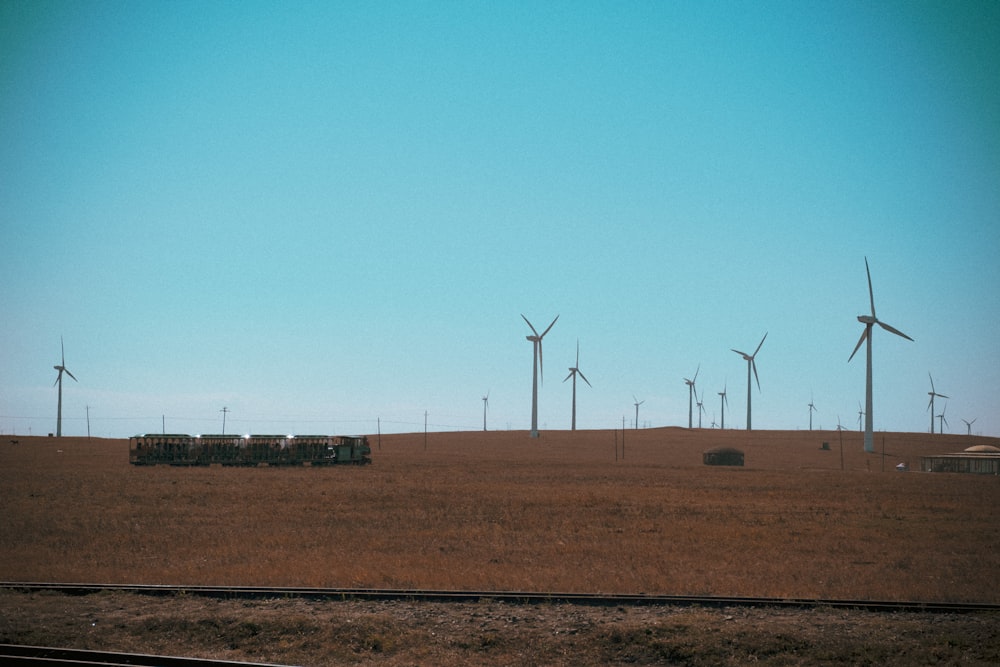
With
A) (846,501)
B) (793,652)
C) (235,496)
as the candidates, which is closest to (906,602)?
(793,652)

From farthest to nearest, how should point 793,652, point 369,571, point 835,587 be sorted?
point 369,571
point 835,587
point 793,652

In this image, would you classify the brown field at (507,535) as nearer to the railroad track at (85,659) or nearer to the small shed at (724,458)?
the railroad track at (85,659)

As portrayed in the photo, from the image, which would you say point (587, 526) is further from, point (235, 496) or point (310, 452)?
point (310, 452)

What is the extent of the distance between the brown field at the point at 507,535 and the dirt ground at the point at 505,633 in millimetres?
115

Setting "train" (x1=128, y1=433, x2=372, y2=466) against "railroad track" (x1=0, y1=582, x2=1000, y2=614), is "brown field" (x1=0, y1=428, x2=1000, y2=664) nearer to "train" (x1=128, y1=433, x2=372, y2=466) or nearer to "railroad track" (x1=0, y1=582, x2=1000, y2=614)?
"railroad track" (x1=0, y1=582, x2=1000, y2=614)

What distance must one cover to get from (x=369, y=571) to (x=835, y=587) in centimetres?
1304

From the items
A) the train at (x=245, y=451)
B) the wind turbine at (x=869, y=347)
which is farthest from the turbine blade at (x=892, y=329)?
the train at (x=245, y=451)

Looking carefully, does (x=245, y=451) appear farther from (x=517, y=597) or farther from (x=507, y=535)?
(x=517, y=597)

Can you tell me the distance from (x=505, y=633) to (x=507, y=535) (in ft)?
56.2

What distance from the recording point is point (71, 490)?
4950 centimetres

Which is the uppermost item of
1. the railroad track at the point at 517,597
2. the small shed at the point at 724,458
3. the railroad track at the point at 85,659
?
the railroad track at the point at 85,659

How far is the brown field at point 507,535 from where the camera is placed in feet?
71.3

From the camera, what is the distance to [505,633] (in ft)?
53.0

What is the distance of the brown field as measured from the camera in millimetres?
21734
